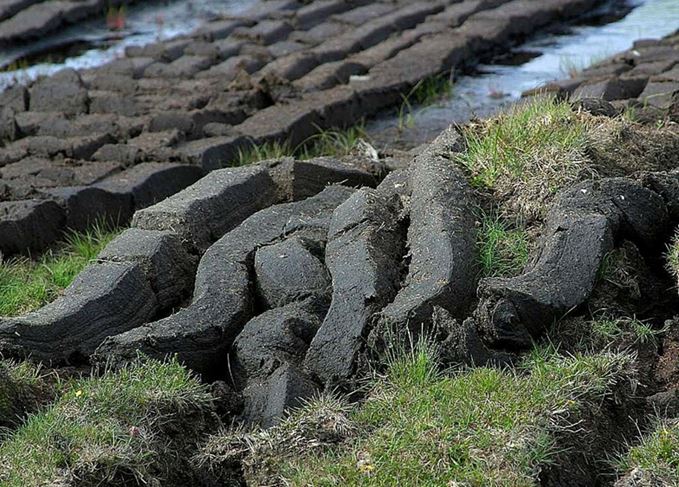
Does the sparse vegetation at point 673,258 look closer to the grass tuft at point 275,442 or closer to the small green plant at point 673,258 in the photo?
the small green plant at point 673,258

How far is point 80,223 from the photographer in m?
6.30

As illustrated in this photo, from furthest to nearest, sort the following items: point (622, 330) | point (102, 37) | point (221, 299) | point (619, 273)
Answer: point (102, 37) → point (221, 299) → point (619, 273) → point (622, 330)

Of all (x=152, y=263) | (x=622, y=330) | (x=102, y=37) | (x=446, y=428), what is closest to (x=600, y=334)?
(x=622, y=330)

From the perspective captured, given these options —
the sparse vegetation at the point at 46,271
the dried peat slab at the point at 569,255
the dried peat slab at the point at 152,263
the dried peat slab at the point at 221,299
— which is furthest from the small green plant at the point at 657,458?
the sparse vegetation at the point at 46,271

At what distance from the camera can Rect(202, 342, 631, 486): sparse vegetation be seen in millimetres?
3615

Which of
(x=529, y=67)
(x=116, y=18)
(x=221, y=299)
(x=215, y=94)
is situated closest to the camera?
(x=221, y=299)

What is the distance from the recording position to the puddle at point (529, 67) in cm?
773

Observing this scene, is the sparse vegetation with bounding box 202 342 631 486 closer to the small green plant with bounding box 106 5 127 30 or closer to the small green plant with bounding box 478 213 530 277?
the small green plant with bounding box 478 213 530 277

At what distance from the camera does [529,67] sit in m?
9.05

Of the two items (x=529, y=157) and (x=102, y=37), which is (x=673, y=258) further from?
(x=102, y=37)

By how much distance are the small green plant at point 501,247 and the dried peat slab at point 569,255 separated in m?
0.13

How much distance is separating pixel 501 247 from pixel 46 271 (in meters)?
2.25

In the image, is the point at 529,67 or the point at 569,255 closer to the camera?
the point at 569,255

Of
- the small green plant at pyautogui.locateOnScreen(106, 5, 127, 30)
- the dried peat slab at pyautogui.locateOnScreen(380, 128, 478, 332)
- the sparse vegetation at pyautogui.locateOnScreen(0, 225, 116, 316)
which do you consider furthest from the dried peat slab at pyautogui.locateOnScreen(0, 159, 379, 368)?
the small green plant at pyautogui.locateOnScreen(106, 5, 127, 30)
